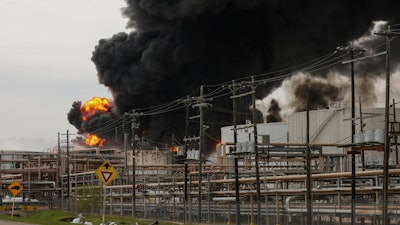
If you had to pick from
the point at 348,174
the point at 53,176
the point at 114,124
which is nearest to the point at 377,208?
the point at 348,174

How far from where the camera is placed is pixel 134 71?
122 metres

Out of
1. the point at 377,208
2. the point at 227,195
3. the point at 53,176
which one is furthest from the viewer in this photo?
the point at 53,176

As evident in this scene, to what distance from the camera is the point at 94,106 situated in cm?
14050

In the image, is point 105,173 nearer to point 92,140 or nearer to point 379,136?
point 379,136

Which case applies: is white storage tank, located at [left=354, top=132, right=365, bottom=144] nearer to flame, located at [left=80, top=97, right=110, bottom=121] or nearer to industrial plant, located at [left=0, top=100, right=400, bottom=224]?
industrial plant, located at [left=0, top=100, right=400, bottom=224]

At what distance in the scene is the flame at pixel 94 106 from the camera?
459ft

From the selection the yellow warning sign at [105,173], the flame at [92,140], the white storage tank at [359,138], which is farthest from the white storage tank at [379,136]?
the flame at [92,140]

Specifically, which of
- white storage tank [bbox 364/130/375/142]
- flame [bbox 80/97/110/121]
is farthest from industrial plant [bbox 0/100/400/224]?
flame [bbox 80/97/110/121]

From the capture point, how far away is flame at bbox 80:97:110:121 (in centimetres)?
13988

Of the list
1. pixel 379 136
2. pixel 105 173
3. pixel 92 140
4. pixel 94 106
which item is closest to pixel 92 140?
pixel 92 140

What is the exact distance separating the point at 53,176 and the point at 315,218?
8045cm

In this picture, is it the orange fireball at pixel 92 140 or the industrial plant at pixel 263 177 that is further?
the orange fireball at pixel 92 140

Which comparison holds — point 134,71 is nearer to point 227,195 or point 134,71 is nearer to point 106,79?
point 106,79

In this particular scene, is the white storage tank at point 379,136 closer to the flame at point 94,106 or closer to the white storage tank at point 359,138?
the white storage tank at point 359,138
